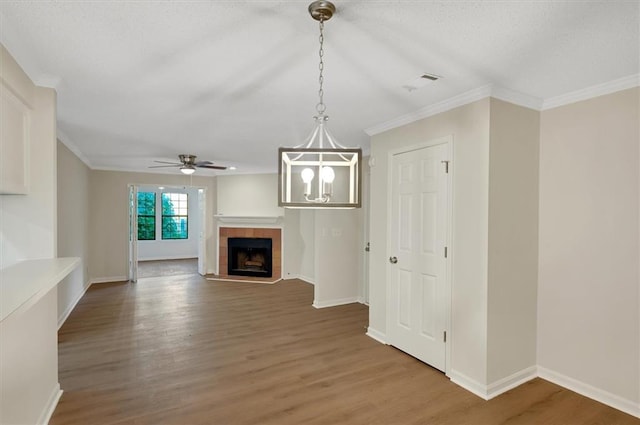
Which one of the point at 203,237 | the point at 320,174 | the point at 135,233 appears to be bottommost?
the point at 203,237

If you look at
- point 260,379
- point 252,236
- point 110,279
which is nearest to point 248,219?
point 252,236

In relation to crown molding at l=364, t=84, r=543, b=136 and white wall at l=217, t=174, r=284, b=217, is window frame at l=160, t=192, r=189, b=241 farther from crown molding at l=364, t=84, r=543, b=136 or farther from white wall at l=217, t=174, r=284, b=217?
A: crown molding at l=364, t=84, r=543, b=136

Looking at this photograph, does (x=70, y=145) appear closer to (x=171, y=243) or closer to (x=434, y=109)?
(x=434, y=109)

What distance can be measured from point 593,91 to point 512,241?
1329 mm

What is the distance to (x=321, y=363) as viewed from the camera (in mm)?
3246

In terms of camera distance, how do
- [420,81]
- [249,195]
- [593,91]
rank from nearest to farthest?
[420,81]
[593,91]
[249,195]

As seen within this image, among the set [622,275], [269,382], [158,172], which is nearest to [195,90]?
[269,382]

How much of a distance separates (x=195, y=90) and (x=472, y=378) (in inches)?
129

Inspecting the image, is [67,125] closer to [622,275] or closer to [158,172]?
[158,172]

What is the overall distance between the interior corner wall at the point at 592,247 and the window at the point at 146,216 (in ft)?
33.1

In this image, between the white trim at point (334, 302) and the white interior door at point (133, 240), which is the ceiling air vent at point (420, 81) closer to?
the white trim at point (334, 302)

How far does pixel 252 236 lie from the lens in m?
7.66

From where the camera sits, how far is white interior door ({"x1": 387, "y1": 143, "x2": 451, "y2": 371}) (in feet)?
9.91

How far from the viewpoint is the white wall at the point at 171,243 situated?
9.98 metres
